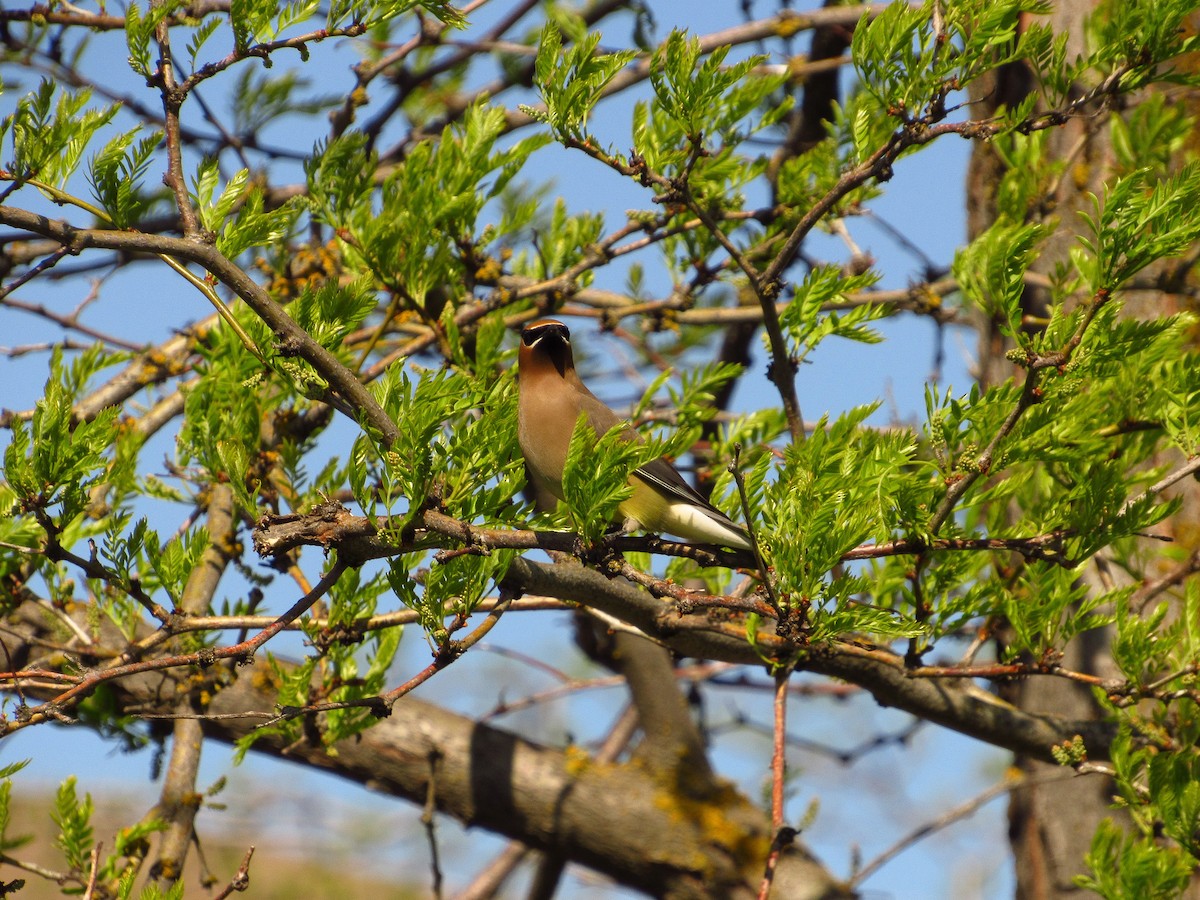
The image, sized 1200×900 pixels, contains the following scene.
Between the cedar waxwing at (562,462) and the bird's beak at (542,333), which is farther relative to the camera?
the bird's beak at (542,333)

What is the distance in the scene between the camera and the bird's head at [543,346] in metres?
4.50

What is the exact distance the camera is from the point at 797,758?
10.8 meters

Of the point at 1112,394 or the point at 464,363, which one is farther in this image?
the point at 464,363

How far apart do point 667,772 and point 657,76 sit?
11.6 feet

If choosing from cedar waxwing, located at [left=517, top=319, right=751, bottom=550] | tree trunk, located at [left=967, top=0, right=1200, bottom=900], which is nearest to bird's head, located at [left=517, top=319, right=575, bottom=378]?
cedar waxwing, located at [left=517, top=319, right=751, bottom=550]

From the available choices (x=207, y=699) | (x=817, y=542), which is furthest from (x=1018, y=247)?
(x=207, y=699)

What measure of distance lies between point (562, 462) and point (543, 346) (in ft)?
2.27

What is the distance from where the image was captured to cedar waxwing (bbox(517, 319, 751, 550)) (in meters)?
4.02

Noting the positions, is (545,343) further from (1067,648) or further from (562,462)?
(1067,648)

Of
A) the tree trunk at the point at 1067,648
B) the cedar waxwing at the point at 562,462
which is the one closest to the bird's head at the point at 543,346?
the cedar waxwing at the point at 562,462

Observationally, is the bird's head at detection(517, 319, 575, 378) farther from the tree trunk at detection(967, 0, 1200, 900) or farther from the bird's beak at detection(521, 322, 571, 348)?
the tree trunk at detection(967, 0, 1200, 900)

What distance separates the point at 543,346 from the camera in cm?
464

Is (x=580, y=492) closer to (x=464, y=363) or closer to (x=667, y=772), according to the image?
(x=464, y=363)

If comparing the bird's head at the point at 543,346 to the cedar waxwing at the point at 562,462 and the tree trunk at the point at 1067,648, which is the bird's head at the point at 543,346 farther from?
the tree trunk at the point at 1067,648
